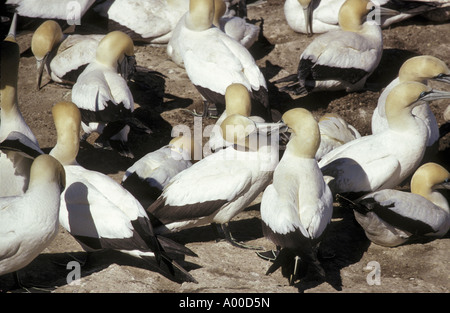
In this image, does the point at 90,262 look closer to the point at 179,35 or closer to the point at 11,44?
the point at 11,44

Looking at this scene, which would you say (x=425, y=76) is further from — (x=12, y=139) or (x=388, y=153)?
(x=12, y=139)

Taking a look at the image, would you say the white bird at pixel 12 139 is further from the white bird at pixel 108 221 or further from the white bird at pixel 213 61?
the white bird at pixel 213 61

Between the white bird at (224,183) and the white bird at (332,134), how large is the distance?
1.05 m

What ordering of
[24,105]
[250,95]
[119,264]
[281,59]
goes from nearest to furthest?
[119,264], [250,95], [24,105], [281,59]

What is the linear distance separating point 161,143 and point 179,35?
1.37 metres

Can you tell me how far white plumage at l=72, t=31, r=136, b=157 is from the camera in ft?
23.1

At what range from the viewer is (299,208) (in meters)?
5.32

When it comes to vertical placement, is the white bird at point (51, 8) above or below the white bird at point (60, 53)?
above

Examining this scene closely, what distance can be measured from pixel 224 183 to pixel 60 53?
3.41 meters

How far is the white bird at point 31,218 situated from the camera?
475 centimetres

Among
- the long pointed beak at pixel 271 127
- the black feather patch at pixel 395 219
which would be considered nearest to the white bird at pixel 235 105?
the long pointed beak at pixel 271 127

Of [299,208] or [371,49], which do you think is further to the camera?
[371,49]

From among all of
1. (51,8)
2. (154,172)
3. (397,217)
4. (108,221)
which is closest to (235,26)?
(51,8)

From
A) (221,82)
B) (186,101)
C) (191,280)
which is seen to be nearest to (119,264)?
(191,280)
